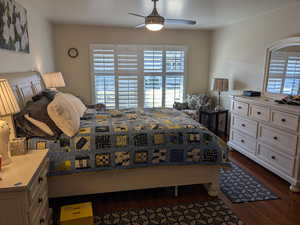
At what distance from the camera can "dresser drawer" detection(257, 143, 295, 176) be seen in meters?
2.79

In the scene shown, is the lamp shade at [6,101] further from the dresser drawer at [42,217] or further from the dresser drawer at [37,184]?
the dresser drawer at [42,217]

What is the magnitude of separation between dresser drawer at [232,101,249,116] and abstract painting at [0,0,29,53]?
3.38m

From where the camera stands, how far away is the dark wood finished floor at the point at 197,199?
2.30 metres

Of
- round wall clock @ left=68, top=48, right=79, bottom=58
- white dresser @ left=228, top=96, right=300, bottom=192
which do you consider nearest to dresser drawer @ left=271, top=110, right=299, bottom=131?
white dresser @ left=228, top=96, right=300, bottom=192

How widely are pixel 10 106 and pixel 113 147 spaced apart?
1.05 metres

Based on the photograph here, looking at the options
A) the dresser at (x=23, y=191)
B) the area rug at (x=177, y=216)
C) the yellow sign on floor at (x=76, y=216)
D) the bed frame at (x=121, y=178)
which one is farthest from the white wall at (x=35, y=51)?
the area rug at (x=177, y=216)

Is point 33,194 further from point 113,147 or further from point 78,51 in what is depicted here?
point 78,51

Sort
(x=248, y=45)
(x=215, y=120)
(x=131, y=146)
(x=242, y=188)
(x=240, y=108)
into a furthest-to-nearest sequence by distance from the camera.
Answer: (x=215, y=120) → (x=248, y=45) → (x=240, y=108) → (x=242, y=188) → (x=131, y=146)

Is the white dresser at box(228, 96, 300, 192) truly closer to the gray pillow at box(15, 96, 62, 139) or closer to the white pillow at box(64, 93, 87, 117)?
the white pillow at box(64, 93, 87, 117)

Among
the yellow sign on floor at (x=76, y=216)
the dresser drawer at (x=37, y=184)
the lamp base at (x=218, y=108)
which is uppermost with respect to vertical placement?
the lamp base at (x=218, y=108)

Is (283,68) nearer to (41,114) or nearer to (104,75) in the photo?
(41,114)

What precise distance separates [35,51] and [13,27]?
3.04ft

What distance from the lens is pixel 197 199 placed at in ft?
8.54

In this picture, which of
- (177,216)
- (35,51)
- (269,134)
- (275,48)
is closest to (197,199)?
(177,216)
